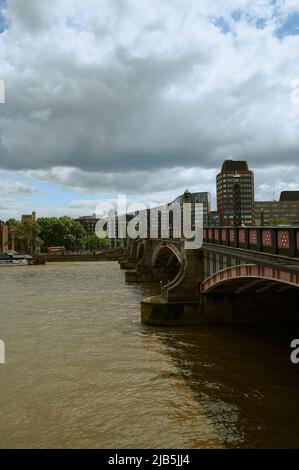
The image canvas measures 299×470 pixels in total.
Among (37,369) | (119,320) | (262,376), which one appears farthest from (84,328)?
(262,376)

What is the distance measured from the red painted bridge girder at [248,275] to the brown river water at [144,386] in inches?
99.3

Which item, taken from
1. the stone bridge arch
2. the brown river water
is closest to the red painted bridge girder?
the brown river water

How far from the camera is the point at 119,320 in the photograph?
2664cm

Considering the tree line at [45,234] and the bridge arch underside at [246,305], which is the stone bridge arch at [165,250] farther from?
the tree line at [45,234]

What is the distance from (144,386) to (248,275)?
6111 millimetres

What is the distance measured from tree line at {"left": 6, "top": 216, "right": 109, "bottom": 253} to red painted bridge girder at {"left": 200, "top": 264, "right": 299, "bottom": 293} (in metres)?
112

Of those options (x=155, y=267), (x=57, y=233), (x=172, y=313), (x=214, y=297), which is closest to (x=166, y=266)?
(x=155, y=267)

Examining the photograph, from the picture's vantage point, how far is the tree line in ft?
433

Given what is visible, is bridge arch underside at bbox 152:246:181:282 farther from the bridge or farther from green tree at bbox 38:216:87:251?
green tree at bbox 38:216:87:251

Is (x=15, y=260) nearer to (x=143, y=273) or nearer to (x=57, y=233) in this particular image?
(x=57, y=233)

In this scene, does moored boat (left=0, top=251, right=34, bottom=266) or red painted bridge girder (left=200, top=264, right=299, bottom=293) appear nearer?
red painted bridge girder (left=200, top=264, right=299, bottom=293)

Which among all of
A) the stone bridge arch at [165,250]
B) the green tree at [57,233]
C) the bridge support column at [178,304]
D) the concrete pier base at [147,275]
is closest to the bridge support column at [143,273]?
the concrete pier base at [147,275]

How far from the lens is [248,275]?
17.9m

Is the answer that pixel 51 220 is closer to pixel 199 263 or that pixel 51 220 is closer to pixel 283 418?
pixel 199 263
